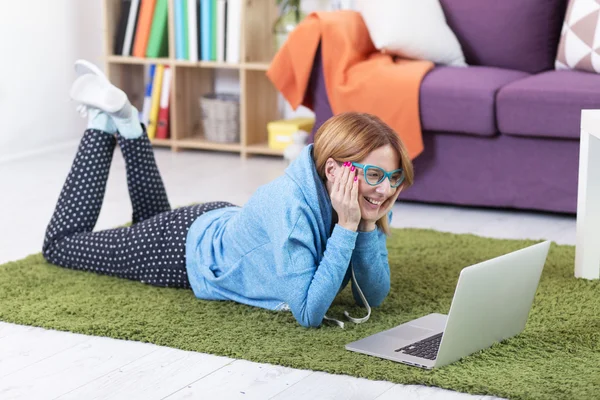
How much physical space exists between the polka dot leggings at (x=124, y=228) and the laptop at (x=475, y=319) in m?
0.58

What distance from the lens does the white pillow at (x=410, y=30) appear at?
324 centimetres

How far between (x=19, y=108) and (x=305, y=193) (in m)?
2.52

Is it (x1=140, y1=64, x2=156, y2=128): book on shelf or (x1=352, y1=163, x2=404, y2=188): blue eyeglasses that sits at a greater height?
(x1=352, y1=163, x2=404, y2=188): blue eyeglasses

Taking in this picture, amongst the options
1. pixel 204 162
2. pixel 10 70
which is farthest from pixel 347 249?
pixel 10 70

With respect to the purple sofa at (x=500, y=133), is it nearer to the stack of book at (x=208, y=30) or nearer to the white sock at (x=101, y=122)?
the stack of book at (x=208, y=30)

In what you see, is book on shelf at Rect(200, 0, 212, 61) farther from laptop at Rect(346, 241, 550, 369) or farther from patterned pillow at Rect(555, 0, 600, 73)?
laptop at Rect(346, 241, 550, 369)

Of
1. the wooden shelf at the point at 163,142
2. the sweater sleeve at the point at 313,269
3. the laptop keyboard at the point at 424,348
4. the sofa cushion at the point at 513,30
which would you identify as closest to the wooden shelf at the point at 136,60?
the wooden shelf at the point at 163,142

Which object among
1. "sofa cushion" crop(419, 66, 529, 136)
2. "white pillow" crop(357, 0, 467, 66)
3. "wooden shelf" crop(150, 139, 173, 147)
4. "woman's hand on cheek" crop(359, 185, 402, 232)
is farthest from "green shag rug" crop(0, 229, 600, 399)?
"wooden shelf" crop(150, 139, 173, 147)

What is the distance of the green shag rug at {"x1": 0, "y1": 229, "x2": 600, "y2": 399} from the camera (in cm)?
167

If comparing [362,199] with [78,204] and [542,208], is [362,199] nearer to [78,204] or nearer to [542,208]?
[78,204]

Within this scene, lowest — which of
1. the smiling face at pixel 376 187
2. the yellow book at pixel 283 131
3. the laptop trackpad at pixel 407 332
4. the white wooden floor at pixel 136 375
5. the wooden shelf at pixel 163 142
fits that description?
the wooden shelf at pixel 163 142

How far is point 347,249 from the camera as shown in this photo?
1827 mm

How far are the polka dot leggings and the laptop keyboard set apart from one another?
62cm

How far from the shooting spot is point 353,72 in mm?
3166
